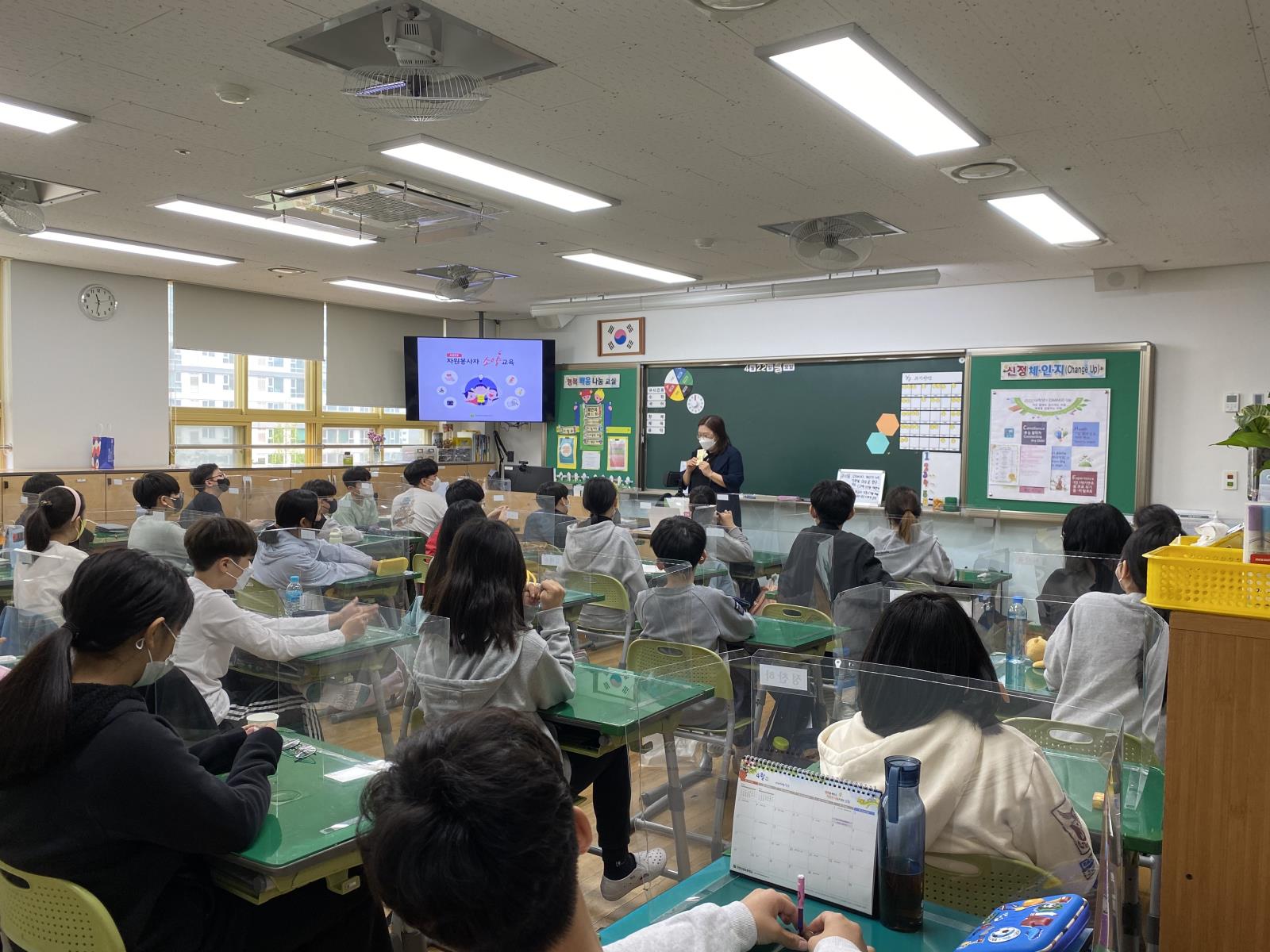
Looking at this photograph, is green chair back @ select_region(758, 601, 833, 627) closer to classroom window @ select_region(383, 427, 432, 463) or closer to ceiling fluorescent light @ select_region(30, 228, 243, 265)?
ceiling fluorescent light @ select_region(30, 228, 243, 265)

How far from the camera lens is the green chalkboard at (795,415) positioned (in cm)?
782

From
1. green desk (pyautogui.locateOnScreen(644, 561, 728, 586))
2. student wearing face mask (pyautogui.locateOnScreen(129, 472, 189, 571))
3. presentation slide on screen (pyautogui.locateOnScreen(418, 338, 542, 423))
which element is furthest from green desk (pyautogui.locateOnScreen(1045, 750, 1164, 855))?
presentation slide on screen (pyautogui.locateOnScreen(418, 338, 542, 423))

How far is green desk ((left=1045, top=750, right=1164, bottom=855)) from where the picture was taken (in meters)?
1.40

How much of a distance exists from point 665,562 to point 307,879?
2.28m

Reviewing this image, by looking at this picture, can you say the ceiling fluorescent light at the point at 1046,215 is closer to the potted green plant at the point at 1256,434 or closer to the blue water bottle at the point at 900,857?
the potted green plant at the point at 1256,434

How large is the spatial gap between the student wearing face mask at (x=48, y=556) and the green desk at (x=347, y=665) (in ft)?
3.70

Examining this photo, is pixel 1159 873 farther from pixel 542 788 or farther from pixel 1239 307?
pixel 1239 307

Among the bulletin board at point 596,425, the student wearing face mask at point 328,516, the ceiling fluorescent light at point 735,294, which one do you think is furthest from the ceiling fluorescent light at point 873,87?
the bulletin board at point 596,425

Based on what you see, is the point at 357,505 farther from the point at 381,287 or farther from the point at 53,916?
the point at 53,916

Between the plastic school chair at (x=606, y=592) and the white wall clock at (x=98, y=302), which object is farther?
the white wall clock at (x=98, y=302)

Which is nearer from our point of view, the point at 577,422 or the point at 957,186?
the point at 957,186

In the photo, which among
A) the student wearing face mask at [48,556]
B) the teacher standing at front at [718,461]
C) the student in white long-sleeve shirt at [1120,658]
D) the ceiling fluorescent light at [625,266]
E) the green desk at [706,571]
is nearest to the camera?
the student in white long-sleeve shirt at [1120,658]

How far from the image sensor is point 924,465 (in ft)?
25.2

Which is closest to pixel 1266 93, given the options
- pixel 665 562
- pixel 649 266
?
pixel 665 562
